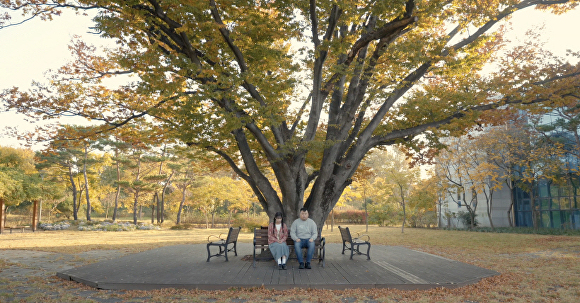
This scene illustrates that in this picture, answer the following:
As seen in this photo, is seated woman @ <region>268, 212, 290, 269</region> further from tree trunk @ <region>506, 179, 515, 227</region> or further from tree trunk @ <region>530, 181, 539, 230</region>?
tree trunk @ <region>506, 179, 515, 227</region>

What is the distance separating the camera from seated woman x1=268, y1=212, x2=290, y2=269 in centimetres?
757

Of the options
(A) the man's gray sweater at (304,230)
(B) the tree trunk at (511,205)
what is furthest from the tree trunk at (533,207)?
(A) the man's gray sweater at (304,230)

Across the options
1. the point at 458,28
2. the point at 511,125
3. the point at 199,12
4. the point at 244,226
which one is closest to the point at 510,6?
the point at 458,28

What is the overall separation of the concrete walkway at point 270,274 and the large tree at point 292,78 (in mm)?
1889

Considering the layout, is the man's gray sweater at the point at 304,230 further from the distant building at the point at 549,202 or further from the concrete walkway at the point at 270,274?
the distant building at the point at 549,202

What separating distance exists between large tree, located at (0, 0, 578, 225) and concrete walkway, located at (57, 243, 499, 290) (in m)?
1.89

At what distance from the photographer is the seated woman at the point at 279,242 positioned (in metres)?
7.57

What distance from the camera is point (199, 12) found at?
6.55m

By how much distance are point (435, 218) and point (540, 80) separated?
870 inches

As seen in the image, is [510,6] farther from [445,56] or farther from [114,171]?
[114,171]

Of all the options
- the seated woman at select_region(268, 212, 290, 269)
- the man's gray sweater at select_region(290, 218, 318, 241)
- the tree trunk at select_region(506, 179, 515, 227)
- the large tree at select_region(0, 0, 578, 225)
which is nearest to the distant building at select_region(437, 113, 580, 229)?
the tree trunk at select_region(506, 179, 515, 227)

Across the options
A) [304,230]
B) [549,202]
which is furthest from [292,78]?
[549,202]

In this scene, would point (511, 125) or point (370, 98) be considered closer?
point (370, 98)

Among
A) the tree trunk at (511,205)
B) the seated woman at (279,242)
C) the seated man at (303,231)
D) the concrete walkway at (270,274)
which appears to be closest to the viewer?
the concrete walkway at (270,274)
